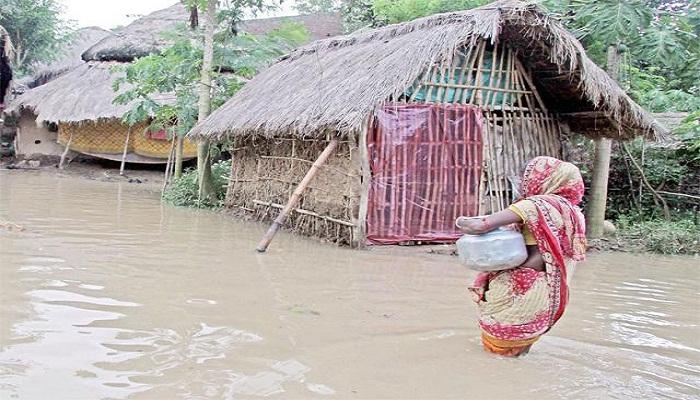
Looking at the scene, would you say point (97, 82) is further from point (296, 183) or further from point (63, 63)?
point (296, 183)

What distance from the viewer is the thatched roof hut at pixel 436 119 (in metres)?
8.50

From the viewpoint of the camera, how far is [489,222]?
3.73 metres

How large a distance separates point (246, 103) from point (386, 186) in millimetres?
3895

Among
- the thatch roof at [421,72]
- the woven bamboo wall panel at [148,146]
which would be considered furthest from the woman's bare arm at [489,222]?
the woven bamboo wall panel at [148,146]

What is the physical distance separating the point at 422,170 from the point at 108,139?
12.9 metres

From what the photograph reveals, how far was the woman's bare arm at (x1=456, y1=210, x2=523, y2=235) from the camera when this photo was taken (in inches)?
147

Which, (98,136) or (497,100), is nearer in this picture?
(497,100)

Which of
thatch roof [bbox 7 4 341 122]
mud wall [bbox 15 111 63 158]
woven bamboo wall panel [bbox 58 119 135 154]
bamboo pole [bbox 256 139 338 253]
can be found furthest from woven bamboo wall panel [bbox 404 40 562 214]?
mud wall [bbox 15 111 63 158]

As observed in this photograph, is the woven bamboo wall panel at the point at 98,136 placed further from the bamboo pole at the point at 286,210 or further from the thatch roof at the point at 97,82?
the bamboo pole at the point at 286,210

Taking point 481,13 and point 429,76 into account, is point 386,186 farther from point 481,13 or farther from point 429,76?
point 481,13

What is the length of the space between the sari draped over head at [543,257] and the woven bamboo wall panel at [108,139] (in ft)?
53.1

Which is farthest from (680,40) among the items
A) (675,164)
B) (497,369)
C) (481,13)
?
(497,369)

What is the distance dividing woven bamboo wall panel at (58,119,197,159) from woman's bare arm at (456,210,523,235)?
16.2 m

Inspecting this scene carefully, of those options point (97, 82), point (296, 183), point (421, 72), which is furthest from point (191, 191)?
point (97, 82)
